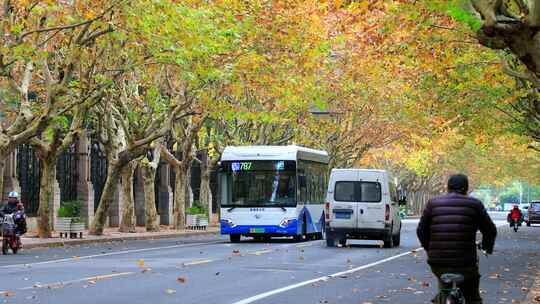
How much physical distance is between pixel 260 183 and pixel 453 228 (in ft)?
86.3

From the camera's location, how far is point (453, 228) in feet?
31.4

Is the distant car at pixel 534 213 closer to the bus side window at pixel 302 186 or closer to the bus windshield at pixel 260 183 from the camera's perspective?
the bus side window at pixel 302 186

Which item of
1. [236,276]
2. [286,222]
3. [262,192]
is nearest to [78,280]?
[236,276]

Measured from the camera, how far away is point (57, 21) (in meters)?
31.0

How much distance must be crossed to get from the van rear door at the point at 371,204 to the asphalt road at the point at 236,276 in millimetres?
2350

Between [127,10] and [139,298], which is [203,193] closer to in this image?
[127,10]

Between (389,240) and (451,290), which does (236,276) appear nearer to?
(451,290)

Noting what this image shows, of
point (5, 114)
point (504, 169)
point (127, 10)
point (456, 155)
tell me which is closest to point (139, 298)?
point (127, 10)

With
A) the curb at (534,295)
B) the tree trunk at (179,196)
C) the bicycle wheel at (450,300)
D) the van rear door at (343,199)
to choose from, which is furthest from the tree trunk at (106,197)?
the bicycle wheel at (450,300)

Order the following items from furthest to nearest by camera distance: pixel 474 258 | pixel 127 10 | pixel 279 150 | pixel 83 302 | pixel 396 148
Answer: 1. pixel 396 148
2. pixel 279 150
3. pixel 127 10
4. pixel 83 302
5. pixel 474 258

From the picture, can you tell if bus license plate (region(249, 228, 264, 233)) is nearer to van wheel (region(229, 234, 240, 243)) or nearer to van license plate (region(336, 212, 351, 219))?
van wheel (region(229, 234, 240, 243))

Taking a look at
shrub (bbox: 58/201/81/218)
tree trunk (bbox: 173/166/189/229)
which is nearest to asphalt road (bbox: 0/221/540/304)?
shrub (bbox: 58/201/81/218)

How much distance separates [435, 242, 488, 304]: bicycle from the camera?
29.8 feet

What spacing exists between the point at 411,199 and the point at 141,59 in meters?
99.2
